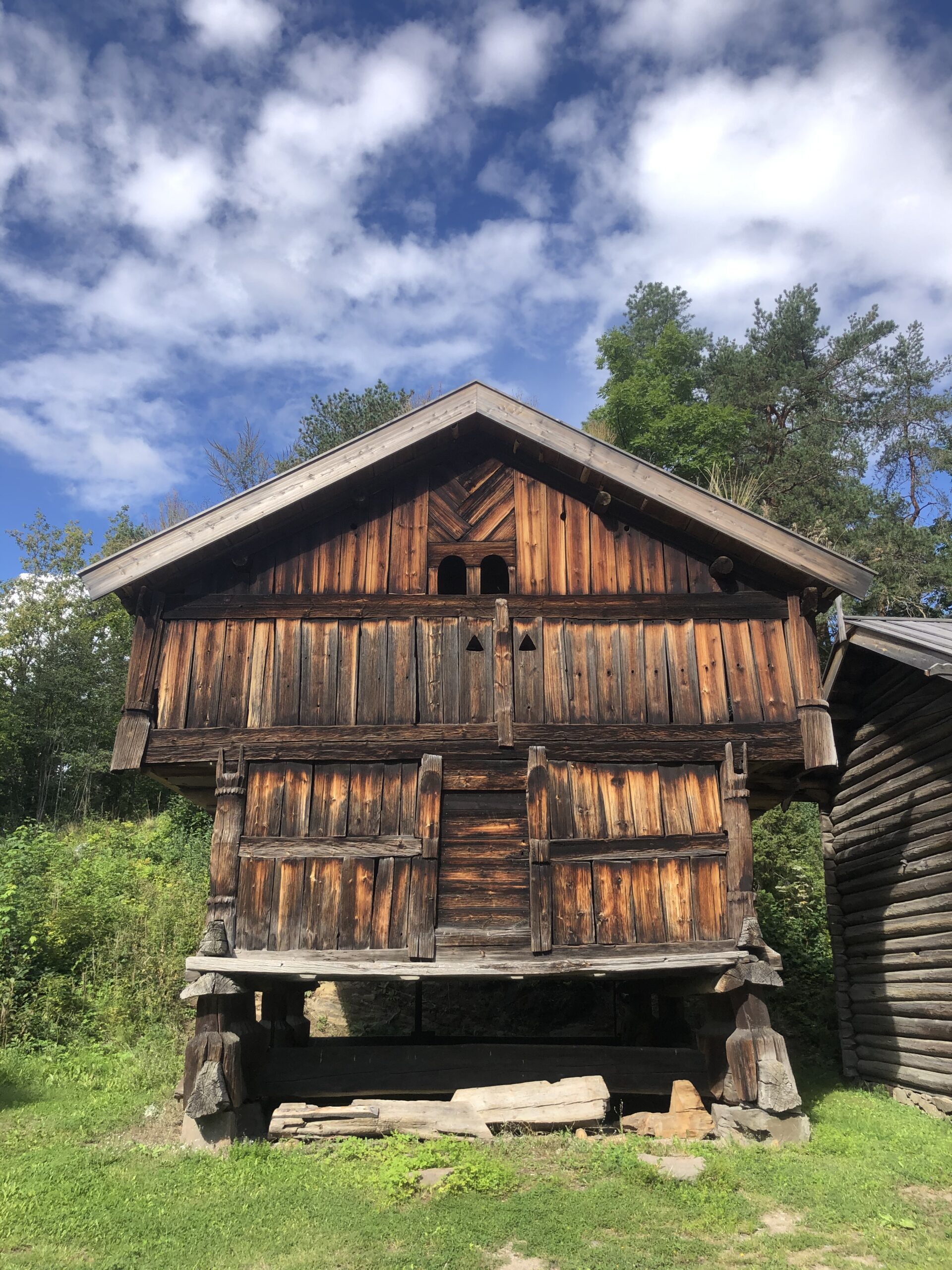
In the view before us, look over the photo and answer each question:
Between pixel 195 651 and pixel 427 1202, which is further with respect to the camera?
pixel 195 651

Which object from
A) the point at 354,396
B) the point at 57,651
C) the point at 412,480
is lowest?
the point at 412,480

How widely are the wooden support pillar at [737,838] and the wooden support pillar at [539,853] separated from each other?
209cm

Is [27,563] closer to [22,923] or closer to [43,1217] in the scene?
[22,923]

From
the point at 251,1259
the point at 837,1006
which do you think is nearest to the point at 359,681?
the point at 251,1259

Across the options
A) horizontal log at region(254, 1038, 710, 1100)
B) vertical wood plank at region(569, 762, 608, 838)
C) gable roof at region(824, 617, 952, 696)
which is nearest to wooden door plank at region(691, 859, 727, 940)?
vertical wood plank at region(569, 762, 608, 838)

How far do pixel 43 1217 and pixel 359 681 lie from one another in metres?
5.97

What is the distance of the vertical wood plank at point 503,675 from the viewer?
10898mm

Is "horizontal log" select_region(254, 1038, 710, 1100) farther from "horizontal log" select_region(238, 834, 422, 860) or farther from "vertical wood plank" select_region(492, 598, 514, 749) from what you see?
"vertical wood plank" select_region(492, 598, 514, 749)

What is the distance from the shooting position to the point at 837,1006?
14.6m

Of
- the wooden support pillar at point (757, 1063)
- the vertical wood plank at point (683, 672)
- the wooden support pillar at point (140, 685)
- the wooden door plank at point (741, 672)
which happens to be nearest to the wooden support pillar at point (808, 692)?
the wooden door plank at point (741, 672)

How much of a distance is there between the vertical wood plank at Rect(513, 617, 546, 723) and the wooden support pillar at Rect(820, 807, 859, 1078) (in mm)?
7072

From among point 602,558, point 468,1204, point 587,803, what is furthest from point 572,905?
point 602,558

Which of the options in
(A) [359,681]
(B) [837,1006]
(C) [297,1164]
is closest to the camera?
(C) [297,1164]

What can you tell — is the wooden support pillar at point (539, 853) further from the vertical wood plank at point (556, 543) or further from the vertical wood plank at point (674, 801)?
the vertical wood plank at point (556, 543)
